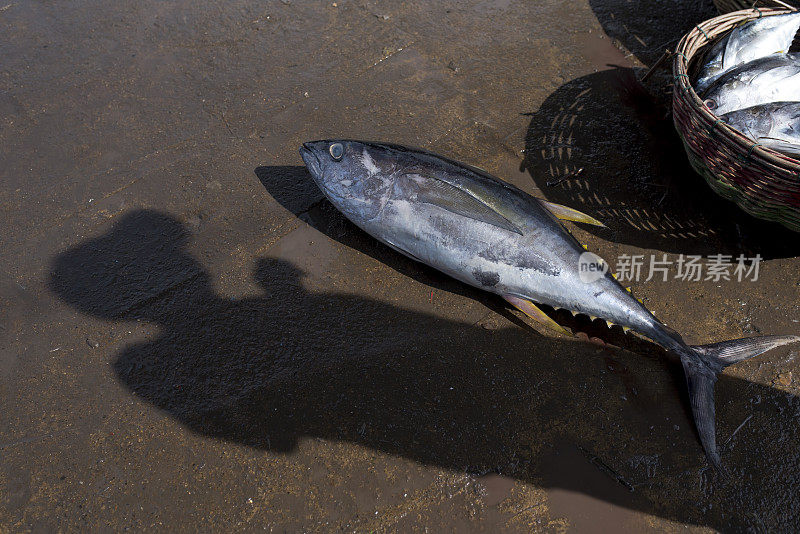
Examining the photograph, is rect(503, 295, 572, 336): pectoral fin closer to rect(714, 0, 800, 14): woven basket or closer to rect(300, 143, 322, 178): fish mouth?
rect(300, 143, 322, 178): fish mouth

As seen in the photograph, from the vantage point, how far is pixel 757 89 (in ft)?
9.44

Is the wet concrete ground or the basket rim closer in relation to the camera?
the wet concrete ground

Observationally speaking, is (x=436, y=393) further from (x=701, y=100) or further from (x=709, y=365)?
(x=701, y=100)

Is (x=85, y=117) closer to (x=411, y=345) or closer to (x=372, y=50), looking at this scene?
(x=372, y=50)

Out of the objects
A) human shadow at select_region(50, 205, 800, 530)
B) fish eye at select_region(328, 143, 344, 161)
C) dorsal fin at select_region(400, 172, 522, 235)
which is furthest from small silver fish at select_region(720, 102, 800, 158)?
fish eye at select_region(328, 143, 344, 161)

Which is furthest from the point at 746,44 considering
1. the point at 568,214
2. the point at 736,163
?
the point at 568,214

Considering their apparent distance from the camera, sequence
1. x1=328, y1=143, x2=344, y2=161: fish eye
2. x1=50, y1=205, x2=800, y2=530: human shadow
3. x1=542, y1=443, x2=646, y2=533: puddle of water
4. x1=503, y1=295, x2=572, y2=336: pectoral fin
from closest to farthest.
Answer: x1=542, y1=443, x2=646, y2=533: puddle of water < x1=50, y1=205, x2=800, y2=530: human shadow < x1=503, y1=295, x2=572, y2=336: pectoral fin < x1=328, y1=143, x2=344, y2=161: fish eye

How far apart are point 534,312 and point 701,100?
5.26 ft

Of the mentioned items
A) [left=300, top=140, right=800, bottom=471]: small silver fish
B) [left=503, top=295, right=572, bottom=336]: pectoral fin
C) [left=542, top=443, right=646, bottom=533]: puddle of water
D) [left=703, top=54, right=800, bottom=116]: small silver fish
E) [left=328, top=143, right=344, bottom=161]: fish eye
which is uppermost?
[left=703, top=54, right=800, bottom=116]: small silver fish

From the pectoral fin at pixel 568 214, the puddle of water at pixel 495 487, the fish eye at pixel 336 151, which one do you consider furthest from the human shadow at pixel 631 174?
the puddle of water at pixel 495 487

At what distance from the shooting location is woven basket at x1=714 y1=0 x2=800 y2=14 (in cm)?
366

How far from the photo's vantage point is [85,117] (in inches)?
145

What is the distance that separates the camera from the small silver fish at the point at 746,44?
3119mm

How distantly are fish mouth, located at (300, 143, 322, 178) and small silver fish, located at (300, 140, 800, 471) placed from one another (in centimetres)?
11
